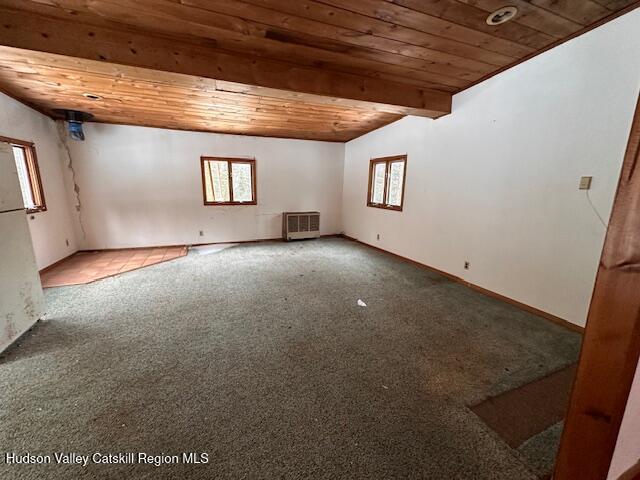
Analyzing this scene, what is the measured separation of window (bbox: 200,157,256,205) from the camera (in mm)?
5176

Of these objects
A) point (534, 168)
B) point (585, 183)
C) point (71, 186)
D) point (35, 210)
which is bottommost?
point (35, 210)

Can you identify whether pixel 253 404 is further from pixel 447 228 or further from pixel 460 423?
pixel 447 228

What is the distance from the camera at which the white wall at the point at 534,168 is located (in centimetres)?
204

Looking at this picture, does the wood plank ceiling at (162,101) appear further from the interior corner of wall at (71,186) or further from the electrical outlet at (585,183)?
the electrical outlet at (585,183)

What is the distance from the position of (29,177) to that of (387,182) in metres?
5.45

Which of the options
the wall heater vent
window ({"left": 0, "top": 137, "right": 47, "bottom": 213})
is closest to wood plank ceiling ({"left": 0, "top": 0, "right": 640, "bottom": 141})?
window ({"left": 0, "top": 137, "right": 47, "bottom": 213})

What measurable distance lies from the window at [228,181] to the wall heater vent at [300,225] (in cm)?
85

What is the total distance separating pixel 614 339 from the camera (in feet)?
2.05

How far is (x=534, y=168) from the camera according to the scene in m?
2.54

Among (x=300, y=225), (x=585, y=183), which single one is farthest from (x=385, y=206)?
(x=585, y=183)

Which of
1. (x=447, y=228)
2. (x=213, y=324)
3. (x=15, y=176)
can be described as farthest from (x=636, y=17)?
(x=15, y=176)

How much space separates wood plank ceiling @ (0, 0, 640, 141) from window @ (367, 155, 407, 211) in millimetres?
1252

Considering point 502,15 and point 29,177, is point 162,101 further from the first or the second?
point 502,15

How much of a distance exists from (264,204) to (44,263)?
3.57 metres
